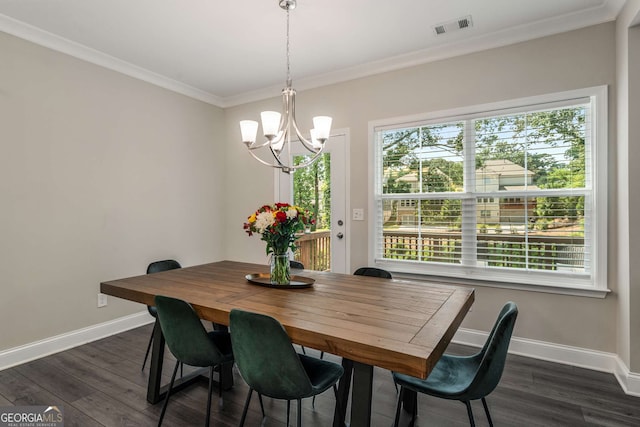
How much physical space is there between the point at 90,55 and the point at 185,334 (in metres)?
2.90

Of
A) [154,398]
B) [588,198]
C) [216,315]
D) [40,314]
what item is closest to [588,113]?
[588,198]

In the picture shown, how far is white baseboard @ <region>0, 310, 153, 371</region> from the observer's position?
268 cm

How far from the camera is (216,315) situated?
1689mm

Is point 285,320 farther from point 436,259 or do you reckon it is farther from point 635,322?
point 635,322

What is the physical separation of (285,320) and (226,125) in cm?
373

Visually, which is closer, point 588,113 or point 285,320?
point 285,320

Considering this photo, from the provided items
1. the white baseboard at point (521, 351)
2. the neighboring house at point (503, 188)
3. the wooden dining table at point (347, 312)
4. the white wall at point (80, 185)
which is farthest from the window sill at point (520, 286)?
the white wall at point (80, 185)

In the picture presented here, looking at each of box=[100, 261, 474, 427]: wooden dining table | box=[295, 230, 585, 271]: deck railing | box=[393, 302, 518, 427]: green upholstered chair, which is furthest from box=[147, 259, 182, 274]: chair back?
box=[393, 302, 518, 427]: green upholstered chair

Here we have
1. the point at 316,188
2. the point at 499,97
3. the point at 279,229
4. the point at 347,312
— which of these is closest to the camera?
the point at 347,312

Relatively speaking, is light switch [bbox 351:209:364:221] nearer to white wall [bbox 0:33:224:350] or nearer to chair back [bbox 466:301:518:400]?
white wall [bbox 0:33:224:350]

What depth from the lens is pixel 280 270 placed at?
84.7 inches

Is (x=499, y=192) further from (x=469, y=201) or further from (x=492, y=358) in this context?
(x=492, y=358)

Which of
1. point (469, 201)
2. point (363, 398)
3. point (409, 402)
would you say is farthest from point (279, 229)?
point (469, 201)

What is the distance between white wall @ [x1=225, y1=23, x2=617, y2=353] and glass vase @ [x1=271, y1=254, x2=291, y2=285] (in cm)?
155
